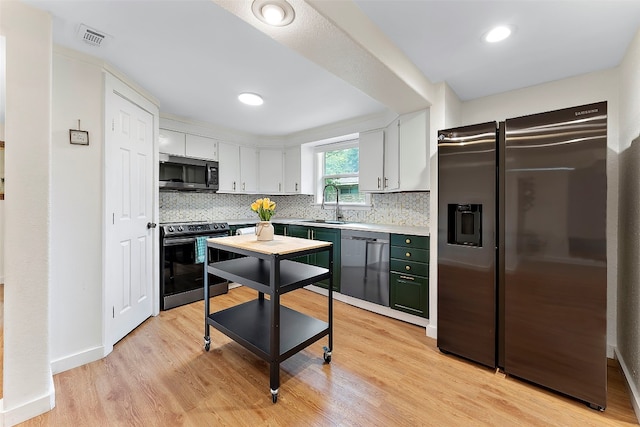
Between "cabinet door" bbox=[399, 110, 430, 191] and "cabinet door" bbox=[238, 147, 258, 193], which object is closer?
"cabinet door" bbox=[399, 110, 430, 191]

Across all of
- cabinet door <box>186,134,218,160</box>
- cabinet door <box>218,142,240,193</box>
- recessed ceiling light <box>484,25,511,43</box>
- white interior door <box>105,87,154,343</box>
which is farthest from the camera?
cabinet door <box>218,142,240,193</box>

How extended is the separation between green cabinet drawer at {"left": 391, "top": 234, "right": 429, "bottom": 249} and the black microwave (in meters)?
Answer: 2.61

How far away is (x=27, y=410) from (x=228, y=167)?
10.5 ft

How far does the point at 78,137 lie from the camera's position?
6.58 ft

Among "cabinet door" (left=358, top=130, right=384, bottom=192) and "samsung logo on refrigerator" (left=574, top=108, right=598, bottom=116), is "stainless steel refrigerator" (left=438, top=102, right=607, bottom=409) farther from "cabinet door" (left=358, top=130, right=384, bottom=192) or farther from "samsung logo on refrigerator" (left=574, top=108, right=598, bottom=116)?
"cabinet door" (left=358, top=130, right=384, bottom=192)

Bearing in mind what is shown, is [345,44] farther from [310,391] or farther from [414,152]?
[310,391]

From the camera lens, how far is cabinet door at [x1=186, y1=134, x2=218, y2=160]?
3688mm

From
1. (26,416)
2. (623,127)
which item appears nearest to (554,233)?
(623,127)

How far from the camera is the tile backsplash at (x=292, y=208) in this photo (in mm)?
3391

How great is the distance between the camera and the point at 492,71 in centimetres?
226

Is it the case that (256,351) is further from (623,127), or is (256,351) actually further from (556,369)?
(623,127)

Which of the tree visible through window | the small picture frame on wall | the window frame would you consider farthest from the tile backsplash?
the small picture frame on wall

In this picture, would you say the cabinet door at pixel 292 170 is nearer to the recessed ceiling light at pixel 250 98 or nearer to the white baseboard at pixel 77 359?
the recessed ceiling light at pixel 250 98

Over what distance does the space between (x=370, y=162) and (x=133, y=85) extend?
102 inches
